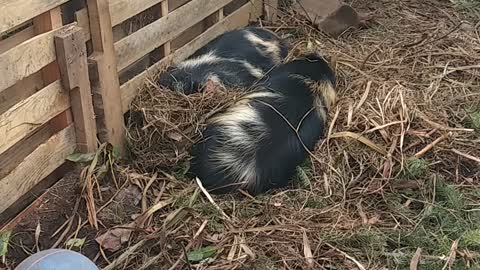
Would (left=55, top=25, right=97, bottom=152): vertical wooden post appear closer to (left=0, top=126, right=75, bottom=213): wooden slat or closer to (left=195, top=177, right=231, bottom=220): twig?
(left=0, top=126, right=75, bottom=213): wooden slat

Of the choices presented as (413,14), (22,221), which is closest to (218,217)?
(22,221)

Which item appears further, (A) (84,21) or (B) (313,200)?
(B) (313,200)

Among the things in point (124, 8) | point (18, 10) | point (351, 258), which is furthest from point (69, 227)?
point (351, 258)

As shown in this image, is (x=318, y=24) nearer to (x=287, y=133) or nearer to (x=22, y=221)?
(x=287, y=133)

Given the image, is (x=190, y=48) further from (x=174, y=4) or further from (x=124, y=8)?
(x=124, y=8)

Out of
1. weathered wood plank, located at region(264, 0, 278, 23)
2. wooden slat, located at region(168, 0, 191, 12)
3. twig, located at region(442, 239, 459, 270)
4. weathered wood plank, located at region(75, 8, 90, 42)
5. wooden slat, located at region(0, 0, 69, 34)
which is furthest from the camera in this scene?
weathered wood plank, located at region(264, 0, 278, 23)

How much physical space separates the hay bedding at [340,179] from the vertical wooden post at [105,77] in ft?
0.60

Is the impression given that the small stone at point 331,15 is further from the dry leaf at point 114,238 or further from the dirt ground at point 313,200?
the dry leaf at point 114,238

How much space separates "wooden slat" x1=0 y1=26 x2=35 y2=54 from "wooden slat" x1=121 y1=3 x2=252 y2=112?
2.30ft

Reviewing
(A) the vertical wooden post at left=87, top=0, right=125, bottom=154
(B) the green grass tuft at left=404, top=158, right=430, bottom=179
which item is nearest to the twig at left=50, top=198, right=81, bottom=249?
(A) the vertical wooden post at left=87, top=0, right=125, bottom=154

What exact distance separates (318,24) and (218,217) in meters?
2.39

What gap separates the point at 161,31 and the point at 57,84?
1.04 meters

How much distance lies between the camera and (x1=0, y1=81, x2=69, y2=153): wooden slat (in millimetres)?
2926

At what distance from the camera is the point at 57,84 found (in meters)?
3.17
